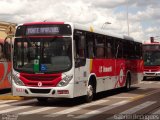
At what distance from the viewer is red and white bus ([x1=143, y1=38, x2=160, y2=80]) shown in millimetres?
36625

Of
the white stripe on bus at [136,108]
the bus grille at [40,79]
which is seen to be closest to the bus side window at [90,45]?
the bus grille at [40,79]

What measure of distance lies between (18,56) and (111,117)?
4.93m

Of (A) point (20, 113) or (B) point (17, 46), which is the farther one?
(B) point (17, 46)

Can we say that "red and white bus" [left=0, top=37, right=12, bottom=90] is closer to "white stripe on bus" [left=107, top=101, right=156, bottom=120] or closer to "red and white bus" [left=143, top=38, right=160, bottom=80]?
"white stripe on bus" [left=107, top=101, right=156, bottom=120]

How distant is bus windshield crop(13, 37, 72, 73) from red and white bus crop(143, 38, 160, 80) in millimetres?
21958

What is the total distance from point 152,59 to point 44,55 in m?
22.5

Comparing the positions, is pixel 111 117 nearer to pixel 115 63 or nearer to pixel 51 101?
pixel 51 101

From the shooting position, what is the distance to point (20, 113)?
13.8 m

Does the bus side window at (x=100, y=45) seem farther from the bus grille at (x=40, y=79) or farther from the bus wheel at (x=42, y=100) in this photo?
the bus grille at (x=40, y=79)

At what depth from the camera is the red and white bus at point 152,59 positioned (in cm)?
3662

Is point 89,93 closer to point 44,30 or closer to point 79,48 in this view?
point 79,48

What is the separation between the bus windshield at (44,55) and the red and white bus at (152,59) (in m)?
22.0

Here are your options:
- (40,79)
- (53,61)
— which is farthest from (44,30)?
(40,79)

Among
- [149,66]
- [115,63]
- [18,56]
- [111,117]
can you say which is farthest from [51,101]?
[149,66]
